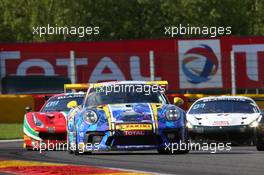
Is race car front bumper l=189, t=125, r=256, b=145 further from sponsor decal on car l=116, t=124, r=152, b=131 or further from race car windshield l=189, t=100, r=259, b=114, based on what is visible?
sponsor decal on car l=116, t=124, r=152, b=131

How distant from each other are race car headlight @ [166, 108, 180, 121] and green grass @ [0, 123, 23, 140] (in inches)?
360

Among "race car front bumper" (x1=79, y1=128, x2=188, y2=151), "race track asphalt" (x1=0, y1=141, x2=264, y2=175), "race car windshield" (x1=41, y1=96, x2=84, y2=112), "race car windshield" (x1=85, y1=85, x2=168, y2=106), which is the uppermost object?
"race car windshield" (x1=85, y1=85, x2=168, y2=106)

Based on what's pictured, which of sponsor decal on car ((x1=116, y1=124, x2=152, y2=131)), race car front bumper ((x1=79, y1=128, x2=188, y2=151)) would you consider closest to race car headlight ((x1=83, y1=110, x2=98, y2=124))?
race car front bumper ((x1=79, y1=128, x2=188, y2=151))

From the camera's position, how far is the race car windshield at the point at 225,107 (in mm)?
17625

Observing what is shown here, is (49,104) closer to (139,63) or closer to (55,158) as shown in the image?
(55,158)

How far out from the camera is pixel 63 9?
4284cm

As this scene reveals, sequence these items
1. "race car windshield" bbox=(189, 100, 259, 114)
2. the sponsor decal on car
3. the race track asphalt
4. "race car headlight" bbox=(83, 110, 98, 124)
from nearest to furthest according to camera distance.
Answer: the race track asphalt
the sponsor decal on car
"race car headlight" bbox=(83, 110, 98, 124)
"race car windshield" bbox=(189, 100, 259, 114)

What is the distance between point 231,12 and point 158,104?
30.9 meters

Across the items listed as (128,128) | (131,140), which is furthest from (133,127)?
(131,140)

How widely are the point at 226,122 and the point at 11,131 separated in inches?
384

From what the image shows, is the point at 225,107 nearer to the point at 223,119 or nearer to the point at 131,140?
the point at 223,119

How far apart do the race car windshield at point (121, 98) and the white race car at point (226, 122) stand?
229 centimetres

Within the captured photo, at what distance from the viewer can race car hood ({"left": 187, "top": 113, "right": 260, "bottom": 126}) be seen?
16.6m

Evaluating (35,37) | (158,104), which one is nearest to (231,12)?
(35,37)
